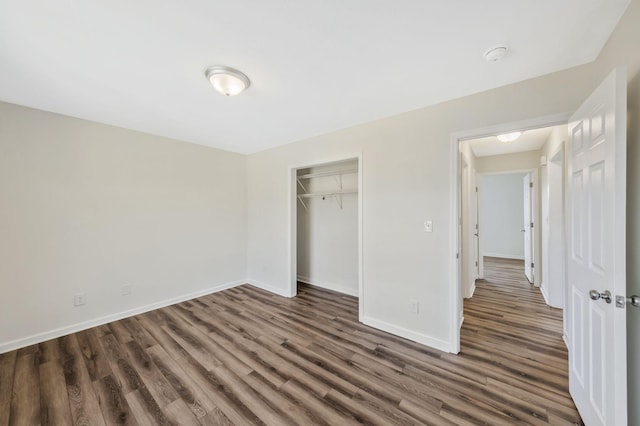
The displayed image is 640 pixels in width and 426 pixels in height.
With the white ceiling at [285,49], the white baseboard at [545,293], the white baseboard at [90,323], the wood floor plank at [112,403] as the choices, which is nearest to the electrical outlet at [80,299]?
the white baseboard at [90,323]

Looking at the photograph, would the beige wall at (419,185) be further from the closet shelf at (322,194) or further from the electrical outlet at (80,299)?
the electrical outlet at (80,299)

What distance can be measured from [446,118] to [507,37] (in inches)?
32.6

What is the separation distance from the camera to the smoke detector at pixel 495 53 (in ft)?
5.00

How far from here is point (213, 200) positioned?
Result: 3891 millimetres

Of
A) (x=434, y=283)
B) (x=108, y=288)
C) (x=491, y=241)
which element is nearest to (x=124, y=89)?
(x=108, y=288)

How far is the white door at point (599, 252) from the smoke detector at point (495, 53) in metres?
0.56

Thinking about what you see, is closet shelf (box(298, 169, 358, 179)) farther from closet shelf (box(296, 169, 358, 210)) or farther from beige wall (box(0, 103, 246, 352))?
beige wall (box(0, 103, 246, 352))

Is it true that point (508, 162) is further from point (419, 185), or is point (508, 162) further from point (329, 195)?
point (329, 195)

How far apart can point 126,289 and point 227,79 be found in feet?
9.58

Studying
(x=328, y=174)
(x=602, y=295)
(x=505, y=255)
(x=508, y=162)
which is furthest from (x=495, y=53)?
(x=505, y=255)

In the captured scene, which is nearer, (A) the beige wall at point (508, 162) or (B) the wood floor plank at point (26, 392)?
(B) the wood floor plank at point (26, 392)

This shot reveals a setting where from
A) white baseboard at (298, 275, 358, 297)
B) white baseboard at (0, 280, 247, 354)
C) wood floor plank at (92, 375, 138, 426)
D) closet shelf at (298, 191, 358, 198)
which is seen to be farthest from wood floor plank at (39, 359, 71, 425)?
closet shelf at (298, 191, 358, 198)

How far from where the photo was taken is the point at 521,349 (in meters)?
2.26

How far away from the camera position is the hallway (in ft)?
5.39
